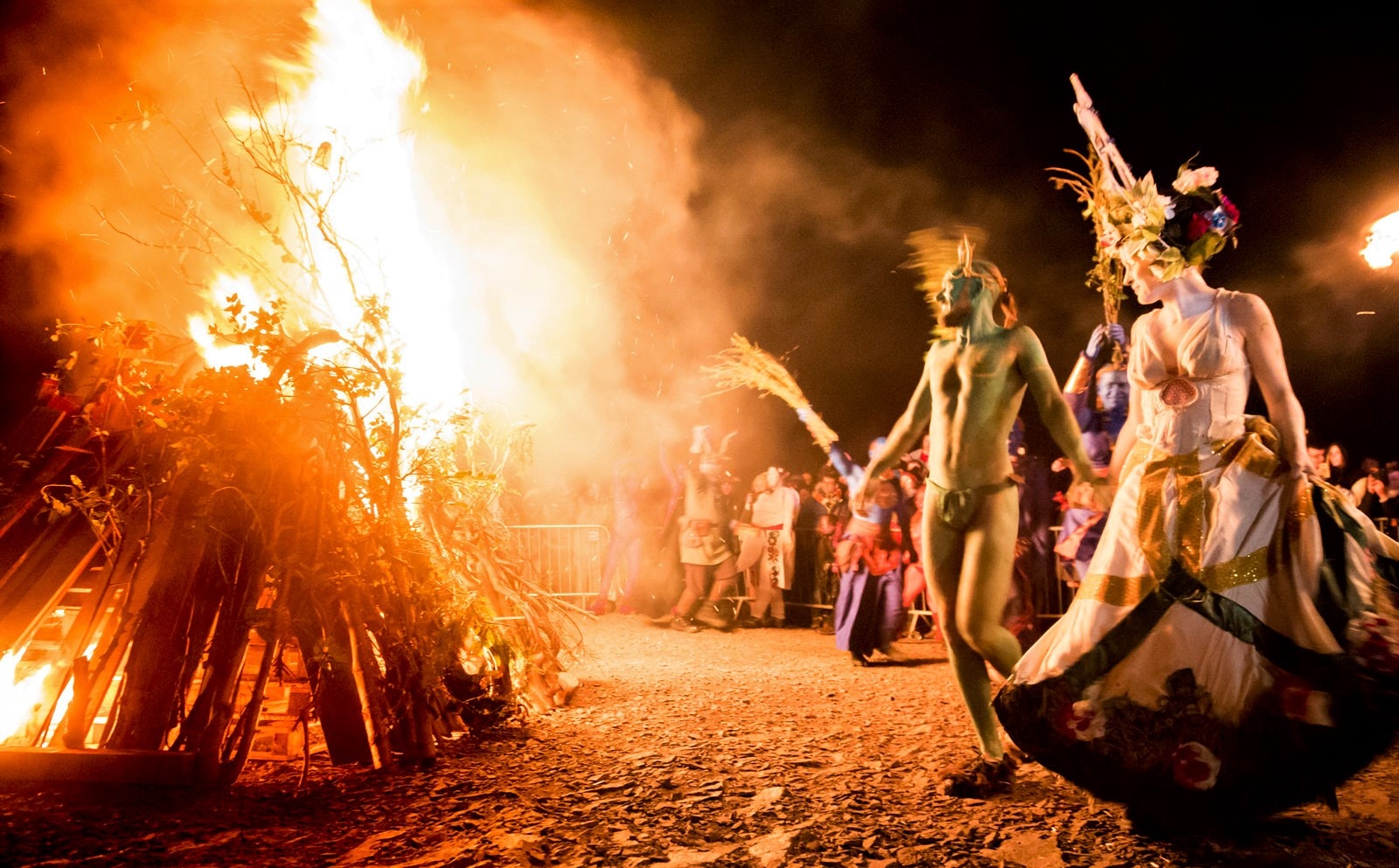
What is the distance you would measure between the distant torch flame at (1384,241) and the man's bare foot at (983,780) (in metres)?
8.37

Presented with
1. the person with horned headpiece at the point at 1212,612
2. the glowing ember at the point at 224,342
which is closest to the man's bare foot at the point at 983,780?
the person with horned headpiece at the point at 1212,612

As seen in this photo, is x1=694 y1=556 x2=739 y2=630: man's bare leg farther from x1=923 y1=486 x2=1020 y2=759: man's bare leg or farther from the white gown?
the white gown

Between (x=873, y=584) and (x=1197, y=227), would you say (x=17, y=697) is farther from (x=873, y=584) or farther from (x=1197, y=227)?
(x=1197, y=227)

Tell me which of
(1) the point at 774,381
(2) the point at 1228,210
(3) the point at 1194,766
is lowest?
(3) the point at 1194,766

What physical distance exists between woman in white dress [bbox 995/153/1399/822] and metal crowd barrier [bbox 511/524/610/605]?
8853mm

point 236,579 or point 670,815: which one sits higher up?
point 236,579

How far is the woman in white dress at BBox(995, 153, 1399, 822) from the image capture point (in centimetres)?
250

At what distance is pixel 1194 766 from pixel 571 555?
9.51m

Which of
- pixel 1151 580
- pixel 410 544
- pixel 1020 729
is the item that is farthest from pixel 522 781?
→ pixel 1151 580

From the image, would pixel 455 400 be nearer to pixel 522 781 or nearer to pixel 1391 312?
pixel 522 781

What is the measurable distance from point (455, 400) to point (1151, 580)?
4.65 meters

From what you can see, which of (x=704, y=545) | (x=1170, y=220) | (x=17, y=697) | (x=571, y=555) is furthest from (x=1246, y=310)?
(x=571, y=555)

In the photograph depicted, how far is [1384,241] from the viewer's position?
8.23 m

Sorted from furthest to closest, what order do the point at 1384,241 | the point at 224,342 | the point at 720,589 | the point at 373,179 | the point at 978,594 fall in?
the point at 720,589 < the point at 1384,241 < the point at 373,179 < the point at 224,342 < the point at 978,594
